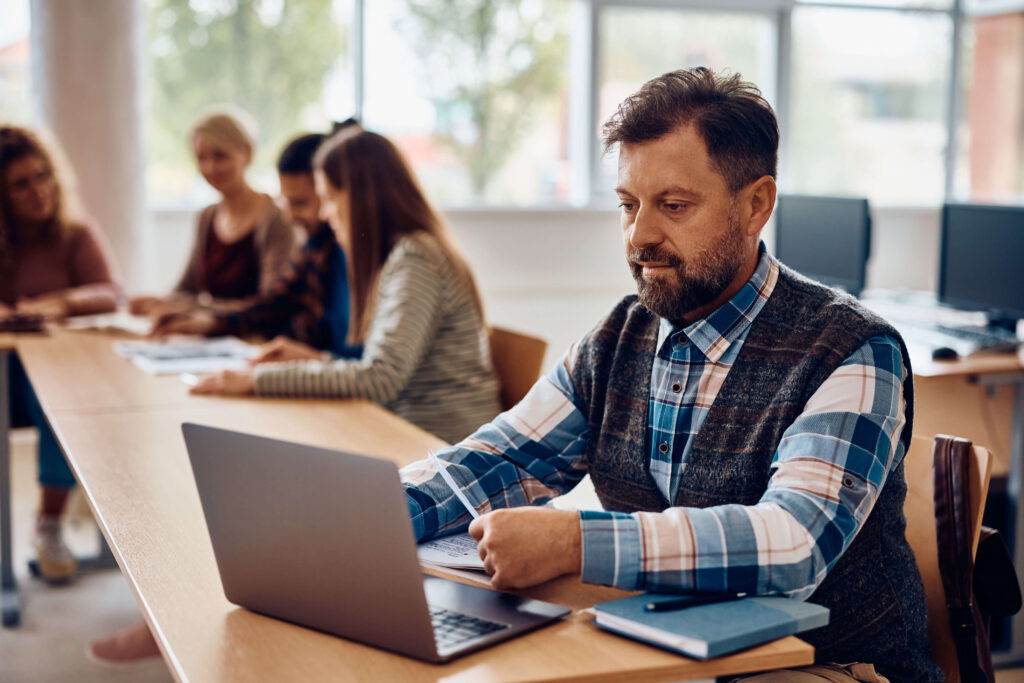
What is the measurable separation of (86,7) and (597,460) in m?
3.64

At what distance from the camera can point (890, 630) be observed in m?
1.32

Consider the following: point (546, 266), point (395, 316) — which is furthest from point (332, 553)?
point (546, 266)

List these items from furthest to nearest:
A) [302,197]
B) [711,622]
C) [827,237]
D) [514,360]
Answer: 1. [827,237]
2. [302,197]
3. [514,360]
4. [711,622]

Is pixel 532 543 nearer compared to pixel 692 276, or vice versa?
pixel 532 543

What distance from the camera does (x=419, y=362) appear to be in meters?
2.51

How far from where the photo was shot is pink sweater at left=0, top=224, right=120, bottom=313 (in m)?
3.68

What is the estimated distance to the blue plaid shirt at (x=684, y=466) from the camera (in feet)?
3.75

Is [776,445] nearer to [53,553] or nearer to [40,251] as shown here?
[53,553]

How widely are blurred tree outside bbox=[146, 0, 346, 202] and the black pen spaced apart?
4464 mm

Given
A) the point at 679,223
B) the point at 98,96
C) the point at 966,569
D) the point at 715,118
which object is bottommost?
the point at 966,569

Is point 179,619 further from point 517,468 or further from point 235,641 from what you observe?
point 517,468

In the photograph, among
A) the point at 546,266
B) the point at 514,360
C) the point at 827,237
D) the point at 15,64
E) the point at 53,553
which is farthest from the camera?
the point at 546,266

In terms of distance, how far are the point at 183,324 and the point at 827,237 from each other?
2069mm

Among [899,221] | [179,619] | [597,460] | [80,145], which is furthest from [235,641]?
[899,221]
